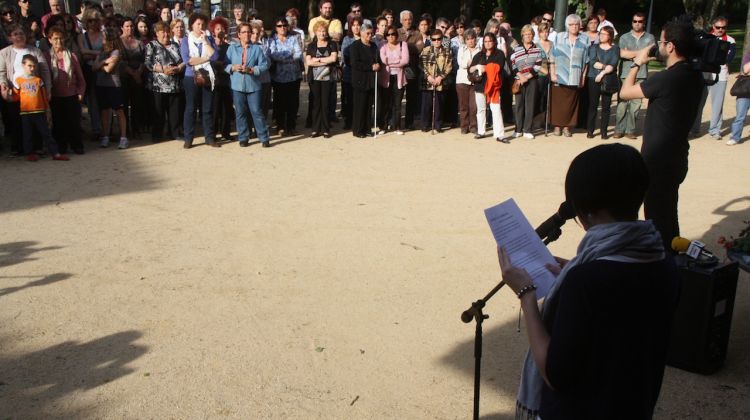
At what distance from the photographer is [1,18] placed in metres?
11.6

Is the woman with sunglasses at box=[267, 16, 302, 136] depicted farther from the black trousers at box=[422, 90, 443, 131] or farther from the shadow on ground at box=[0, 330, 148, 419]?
the shadow on ground at box=[0, 330, 148, 419]

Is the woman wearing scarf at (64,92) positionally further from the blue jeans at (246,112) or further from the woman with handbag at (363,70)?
the woman with handbag at (363,70)

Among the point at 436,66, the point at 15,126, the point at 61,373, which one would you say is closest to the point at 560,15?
the point at 436,66

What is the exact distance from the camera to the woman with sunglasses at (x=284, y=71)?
12.6 meters

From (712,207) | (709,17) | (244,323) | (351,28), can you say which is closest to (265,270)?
(244,323)

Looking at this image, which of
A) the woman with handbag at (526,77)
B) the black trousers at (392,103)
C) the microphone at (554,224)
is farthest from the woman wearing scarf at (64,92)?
the microphone at (554,224)

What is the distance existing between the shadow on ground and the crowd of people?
6.09 metres

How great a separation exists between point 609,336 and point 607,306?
10cm

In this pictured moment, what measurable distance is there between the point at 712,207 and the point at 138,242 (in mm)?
6342

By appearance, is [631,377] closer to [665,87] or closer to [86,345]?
[665,87]

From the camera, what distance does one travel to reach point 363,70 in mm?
12602

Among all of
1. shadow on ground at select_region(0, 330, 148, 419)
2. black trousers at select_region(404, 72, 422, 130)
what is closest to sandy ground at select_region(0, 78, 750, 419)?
shadow on ground at select_region(0, 330, 148, 419)

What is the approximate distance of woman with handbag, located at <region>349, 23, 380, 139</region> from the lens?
1257 centimetres

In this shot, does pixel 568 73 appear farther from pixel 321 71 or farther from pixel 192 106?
pixel 192 106
